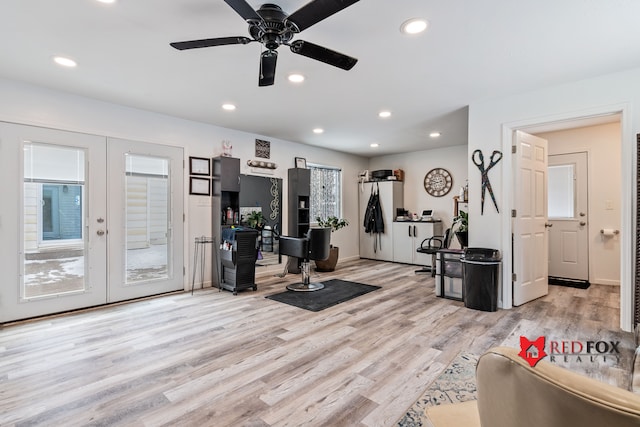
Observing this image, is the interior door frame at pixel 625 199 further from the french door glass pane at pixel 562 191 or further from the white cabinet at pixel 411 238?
the white cabinet at pixel 411 238

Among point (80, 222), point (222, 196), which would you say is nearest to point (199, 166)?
point (222, 196)

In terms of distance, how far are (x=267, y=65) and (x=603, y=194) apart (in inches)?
204

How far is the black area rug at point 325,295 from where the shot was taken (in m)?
3.73

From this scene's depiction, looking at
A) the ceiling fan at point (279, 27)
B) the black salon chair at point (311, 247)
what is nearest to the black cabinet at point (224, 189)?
the black salon chair at point (311, 247)

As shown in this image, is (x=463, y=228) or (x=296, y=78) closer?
(x=296, y=78)

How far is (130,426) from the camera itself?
5.41 feet

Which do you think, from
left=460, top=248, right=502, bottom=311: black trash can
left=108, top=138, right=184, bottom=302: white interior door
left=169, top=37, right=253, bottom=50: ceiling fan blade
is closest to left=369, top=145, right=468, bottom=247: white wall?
left=460, top=248, right=502, bottom=311: black trash can

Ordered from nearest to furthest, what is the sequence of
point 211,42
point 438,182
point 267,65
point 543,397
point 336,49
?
point 543,397
point 211,42
point 267,65
point 336,49
point 438,182

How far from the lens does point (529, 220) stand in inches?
148

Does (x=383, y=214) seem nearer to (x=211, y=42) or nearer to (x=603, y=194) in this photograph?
(x=603, y=194)

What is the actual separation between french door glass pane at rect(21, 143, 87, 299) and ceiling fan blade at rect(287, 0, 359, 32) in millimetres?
3129

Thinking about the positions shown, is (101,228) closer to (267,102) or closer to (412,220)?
(267,102)

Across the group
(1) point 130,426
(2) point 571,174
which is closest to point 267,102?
(1) point 130,426

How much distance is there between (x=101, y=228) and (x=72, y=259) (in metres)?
0.43
